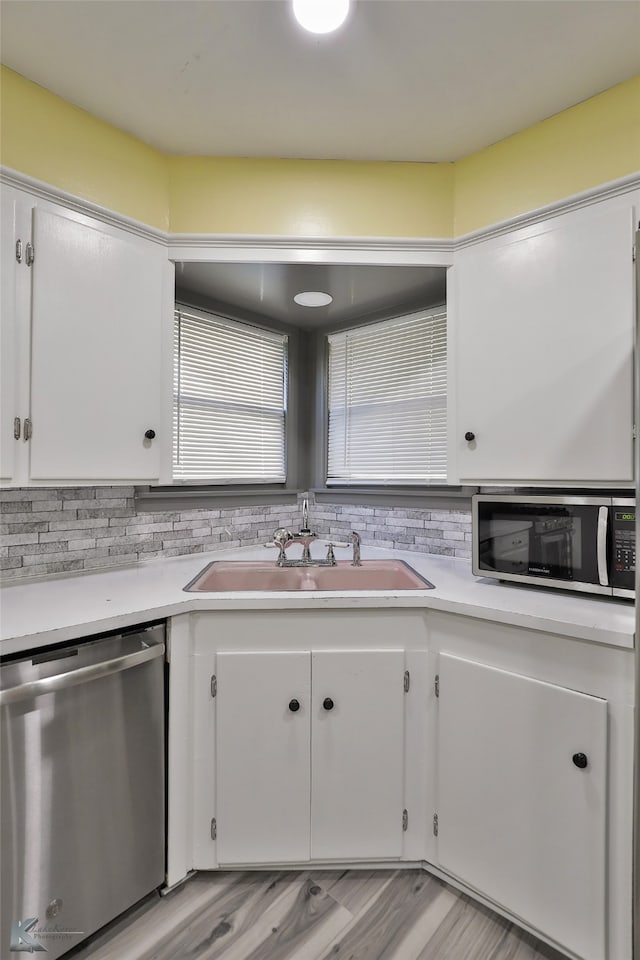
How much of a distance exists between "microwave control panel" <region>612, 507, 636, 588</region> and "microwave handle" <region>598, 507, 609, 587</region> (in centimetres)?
2

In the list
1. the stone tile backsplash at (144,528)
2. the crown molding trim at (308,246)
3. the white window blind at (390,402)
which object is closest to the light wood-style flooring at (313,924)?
the stone tile backsplash at (144,528)

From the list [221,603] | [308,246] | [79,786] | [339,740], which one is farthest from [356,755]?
[308,246]

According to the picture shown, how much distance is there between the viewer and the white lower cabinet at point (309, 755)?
145 centimetres

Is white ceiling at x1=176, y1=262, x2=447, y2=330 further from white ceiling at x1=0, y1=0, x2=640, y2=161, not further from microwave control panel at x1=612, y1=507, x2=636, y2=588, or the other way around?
microwave control panel at x1=612, y1=507, x2=636, y2=588

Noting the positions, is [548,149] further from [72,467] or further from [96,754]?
[96,754]

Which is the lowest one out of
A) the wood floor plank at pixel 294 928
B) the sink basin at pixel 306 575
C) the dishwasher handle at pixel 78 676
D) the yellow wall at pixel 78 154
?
the wood floor plank at pixel 294 928

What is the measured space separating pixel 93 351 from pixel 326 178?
43.6 inches

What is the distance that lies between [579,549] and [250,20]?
178 cm

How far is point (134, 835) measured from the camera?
130 cm

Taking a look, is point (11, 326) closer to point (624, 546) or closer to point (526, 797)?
point (624, 546)

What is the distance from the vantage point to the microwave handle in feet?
4.35

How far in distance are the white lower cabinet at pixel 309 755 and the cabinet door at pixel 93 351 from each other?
31.9 inches

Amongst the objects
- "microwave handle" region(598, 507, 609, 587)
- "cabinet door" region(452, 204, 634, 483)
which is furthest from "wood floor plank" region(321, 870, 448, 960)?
"cabinet door" region(452, 204, 634, 483)

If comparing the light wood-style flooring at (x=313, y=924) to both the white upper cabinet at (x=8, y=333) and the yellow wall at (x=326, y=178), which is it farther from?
the yellow wall at (x=326, y=178)
